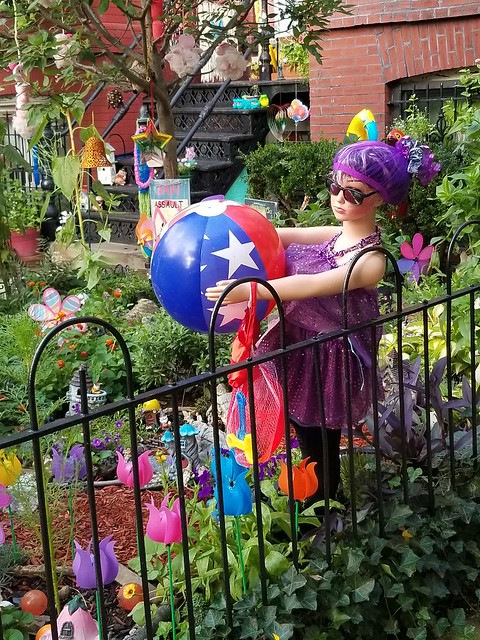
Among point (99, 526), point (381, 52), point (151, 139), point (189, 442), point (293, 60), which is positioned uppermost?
point (293, 60)

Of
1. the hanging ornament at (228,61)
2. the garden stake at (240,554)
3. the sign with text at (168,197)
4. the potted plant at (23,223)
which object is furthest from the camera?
the potted plant at (23,223)

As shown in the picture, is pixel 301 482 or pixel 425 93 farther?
pixel 425 93

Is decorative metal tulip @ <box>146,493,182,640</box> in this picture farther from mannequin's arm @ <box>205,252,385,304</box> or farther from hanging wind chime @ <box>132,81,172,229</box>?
hanging wind chime @ <box>132,81,172,229</box>

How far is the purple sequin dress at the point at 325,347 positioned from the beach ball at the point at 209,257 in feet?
0.50

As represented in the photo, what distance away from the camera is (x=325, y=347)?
2.51m

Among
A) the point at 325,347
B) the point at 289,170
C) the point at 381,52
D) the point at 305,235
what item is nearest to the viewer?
the point at 325,347

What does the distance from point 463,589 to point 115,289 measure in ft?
11.7

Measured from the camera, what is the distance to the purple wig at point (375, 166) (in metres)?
2.39

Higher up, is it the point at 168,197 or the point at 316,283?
the point at 168,197

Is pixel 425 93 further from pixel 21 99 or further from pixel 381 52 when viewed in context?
pixel 21 99

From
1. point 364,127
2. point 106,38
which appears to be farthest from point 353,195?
point 364,127

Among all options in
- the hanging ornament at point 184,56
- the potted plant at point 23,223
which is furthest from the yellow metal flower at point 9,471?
the potted plant at point 23,223

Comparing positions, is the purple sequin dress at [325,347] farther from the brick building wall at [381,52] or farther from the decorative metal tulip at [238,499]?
the brick building wall at [381,52]

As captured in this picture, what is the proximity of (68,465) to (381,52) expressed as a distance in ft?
16.8
